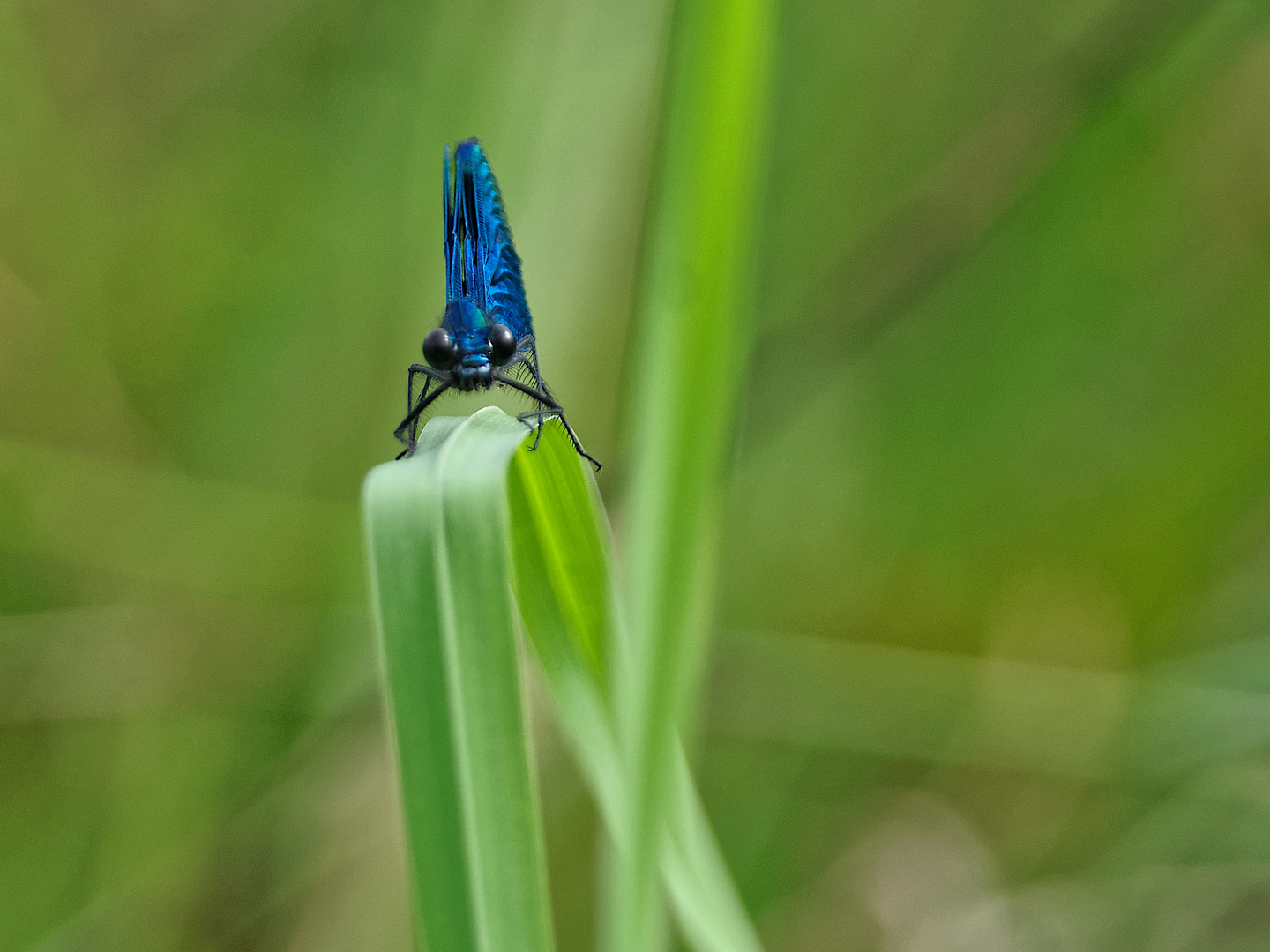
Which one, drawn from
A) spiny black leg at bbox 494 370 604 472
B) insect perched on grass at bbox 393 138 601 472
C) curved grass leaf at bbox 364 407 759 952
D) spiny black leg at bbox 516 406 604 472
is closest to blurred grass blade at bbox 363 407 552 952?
curved grass leaf at bbox 364 407 759 952

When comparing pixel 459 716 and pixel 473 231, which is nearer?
pixel 459 716

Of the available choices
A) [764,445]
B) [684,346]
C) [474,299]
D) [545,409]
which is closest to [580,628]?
[684,346]

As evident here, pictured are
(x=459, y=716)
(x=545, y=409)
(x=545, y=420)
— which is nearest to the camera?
(x=459, y=716)

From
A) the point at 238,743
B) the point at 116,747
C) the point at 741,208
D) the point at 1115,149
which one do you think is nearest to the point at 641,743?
the point at 741,208

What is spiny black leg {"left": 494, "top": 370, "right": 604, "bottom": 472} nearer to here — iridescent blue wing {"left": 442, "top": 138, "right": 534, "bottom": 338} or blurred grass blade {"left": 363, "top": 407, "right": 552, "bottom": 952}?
iridescent blue wing {"left": 442, "top": 138, "right": 534, "bottom": 338}

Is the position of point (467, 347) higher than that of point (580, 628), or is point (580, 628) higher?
point (467, 347)

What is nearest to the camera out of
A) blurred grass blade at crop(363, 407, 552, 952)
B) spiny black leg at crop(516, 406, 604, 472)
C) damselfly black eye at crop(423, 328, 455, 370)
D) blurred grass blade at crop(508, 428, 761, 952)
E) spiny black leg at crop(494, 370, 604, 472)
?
blurred grass blade at crop(363, 407, 552, 952)

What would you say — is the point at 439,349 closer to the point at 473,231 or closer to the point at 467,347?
the point at 467,347
